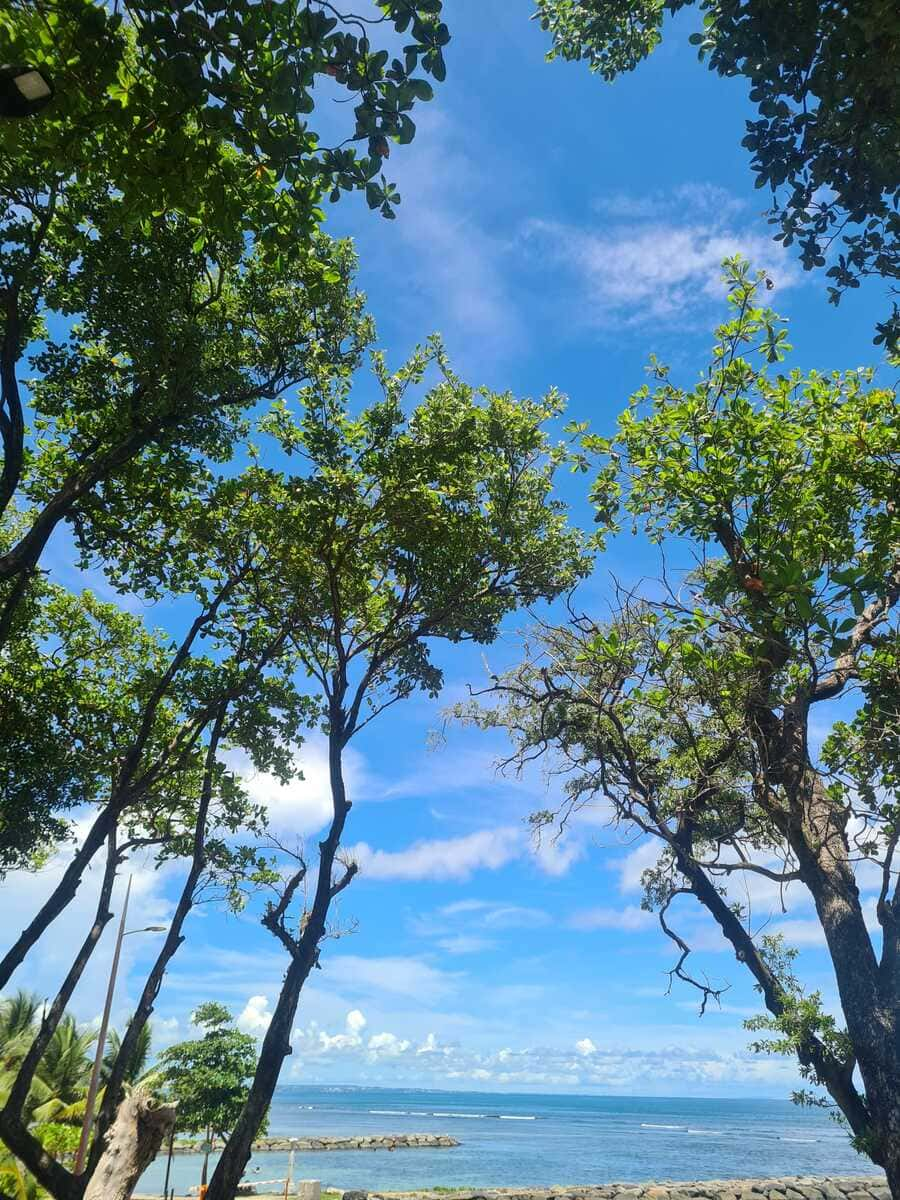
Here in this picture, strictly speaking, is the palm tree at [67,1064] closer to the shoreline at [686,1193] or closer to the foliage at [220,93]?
the shoreline at [686,1193]

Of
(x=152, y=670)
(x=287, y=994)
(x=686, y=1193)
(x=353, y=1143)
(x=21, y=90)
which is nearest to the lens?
(x=21, y=90)

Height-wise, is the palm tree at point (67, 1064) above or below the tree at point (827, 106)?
below

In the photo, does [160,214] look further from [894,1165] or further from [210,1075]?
[210,1075]

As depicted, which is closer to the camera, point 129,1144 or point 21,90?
point 21,90

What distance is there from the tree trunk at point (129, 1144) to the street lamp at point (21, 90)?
935 centimetres

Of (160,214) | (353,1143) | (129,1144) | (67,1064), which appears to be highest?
(160,214)

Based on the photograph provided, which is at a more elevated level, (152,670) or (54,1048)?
(152,670)

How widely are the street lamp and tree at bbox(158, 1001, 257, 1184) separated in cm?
3008

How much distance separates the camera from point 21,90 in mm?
3352

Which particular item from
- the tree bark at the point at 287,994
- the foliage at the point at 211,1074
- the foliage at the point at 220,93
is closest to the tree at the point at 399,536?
the tree bark at the point at 287,994

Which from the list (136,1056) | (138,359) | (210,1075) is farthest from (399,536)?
(136,1056)

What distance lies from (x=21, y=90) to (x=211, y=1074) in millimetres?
30529

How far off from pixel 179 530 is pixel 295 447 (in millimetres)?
2731

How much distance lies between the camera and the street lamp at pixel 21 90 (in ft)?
10.8
